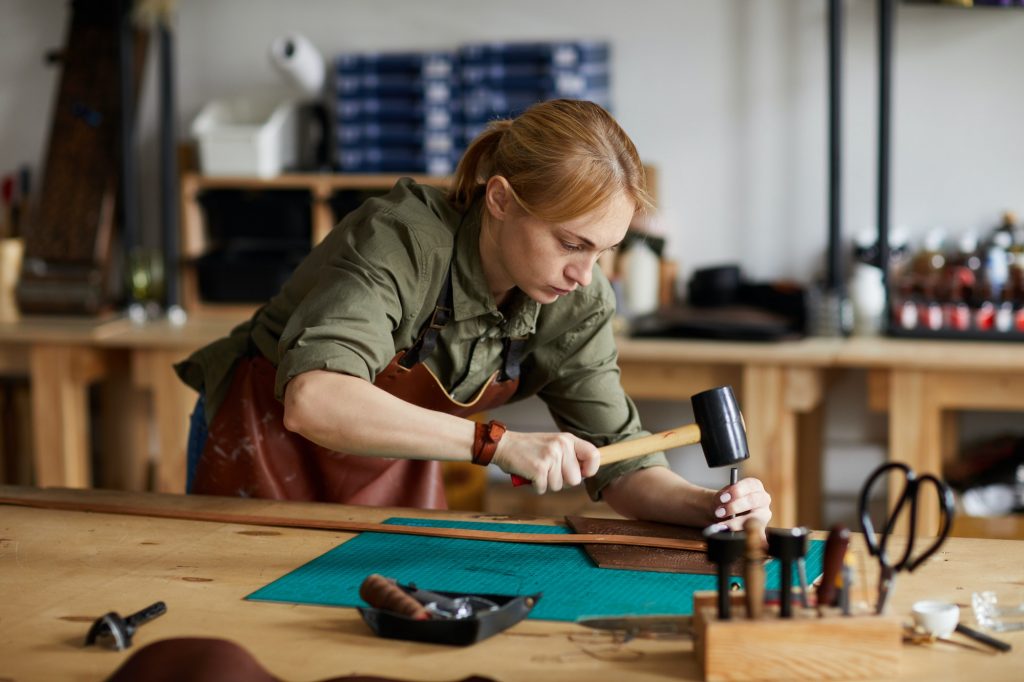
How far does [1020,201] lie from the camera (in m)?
4.09

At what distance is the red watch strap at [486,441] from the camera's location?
72.0 inches

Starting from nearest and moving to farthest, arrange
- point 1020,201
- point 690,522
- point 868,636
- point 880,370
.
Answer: point 868,636
point 690,522
point 880,370
point 1020,201

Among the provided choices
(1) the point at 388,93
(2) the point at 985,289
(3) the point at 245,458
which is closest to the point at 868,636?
(3) the point at 245,458

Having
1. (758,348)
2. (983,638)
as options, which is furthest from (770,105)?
(983,638)

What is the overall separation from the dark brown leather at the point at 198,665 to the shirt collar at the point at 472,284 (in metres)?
0.88

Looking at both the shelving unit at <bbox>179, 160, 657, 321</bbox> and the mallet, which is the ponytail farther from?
the shelving unit at <bbox>179, 160, 657, 321</bbox>

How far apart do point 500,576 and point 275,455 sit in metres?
0.74

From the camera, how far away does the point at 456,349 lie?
221 centimetres

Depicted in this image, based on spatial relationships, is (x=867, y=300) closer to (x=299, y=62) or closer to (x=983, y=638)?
(x=299, y=62)

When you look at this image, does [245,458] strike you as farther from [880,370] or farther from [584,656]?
[880,370]

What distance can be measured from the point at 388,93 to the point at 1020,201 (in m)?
2.17

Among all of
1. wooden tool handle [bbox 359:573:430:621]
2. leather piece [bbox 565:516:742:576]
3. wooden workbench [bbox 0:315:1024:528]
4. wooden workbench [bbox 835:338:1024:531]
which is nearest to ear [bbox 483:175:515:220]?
leather piece [bbox 565:516:742:576]

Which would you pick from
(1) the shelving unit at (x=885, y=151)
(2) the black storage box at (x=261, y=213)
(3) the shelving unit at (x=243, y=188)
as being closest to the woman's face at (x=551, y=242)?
(1) the shelving unit at (x=885, y=151)

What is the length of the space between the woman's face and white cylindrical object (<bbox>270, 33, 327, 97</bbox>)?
8.13 feet
